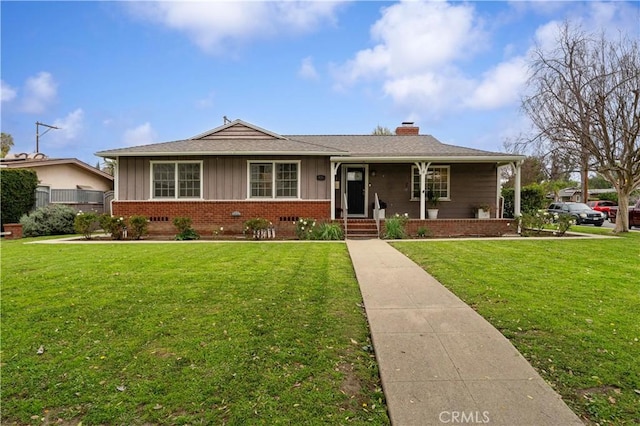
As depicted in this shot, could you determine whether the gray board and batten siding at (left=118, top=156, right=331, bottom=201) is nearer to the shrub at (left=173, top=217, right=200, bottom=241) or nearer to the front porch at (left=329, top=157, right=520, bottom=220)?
the shrub at (left=173, top=217, right=200, bottom=241)

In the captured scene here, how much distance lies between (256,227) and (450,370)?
9735 mm

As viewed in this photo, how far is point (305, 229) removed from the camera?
12.5 meters

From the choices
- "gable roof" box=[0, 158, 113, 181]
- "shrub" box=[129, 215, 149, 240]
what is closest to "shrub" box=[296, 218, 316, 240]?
"shrub" box=[129, 215, 149, 240]

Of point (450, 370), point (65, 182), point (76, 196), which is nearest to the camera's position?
point (450, 370)

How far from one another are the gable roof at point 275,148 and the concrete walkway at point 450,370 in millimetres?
9003

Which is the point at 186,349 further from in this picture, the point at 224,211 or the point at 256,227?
the point at 224,211

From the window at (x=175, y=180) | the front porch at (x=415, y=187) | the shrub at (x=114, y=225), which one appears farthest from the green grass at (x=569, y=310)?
the shrub at (x=114, y=225)

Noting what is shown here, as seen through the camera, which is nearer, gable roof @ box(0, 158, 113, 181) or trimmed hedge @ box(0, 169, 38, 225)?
trimmed hedge @ box(0, 169, 38, 225)

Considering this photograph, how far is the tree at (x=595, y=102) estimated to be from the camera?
13875 millimetres

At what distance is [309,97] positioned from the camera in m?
21.8

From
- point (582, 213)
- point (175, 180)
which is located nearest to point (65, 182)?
point (175, 180)

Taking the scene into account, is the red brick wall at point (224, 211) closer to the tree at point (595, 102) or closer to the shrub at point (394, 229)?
the shrub at point (394, 229)

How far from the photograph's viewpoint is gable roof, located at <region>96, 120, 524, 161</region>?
42.7 feet

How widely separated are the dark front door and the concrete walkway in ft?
33.3
